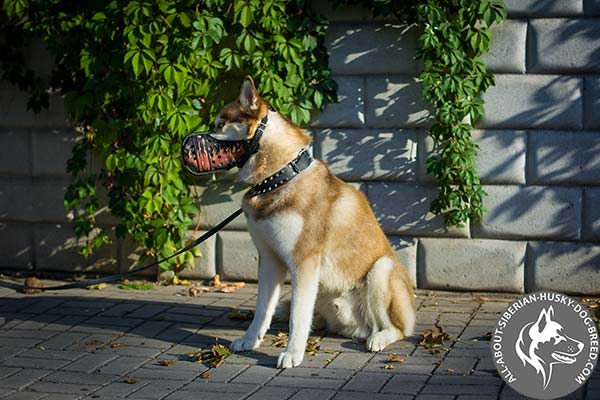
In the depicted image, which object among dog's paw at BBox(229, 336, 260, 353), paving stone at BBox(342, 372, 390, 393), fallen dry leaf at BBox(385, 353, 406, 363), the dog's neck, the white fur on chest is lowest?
fallen dry leaf at BBox(385, 353, 406, 363)

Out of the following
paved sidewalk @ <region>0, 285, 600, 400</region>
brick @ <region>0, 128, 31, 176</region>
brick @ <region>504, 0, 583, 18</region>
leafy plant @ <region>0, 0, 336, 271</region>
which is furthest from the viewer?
brick @ <region>0, 128, 31, 176</region>

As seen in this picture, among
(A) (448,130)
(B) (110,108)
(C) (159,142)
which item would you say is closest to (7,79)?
(B) (110,108)

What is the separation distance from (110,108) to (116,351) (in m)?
2.27

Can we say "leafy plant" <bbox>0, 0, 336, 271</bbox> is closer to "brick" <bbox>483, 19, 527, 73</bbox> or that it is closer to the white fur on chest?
"brick" <bbox>483, 19, 527, 73</bbox>

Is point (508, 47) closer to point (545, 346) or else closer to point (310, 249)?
point (310, 249)

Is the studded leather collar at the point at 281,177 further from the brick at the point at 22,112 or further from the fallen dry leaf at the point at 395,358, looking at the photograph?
the brick at the point at 22,112

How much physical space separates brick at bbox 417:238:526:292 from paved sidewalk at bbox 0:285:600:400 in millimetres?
102

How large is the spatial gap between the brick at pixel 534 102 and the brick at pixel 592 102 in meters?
0.04

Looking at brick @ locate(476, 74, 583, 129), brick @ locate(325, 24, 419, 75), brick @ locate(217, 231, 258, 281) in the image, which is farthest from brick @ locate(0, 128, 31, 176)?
brick @ locate(476, 74, 583, 129)

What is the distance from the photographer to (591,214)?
656cm

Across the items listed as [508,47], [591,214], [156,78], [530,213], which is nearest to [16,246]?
[156,78]

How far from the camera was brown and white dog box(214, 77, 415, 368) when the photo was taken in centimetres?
530

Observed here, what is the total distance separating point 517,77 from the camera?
21.7 feet

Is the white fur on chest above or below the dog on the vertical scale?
above
